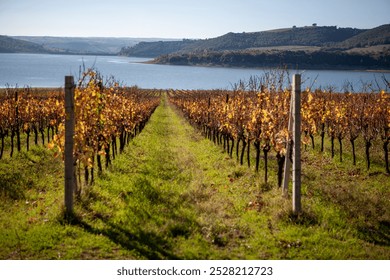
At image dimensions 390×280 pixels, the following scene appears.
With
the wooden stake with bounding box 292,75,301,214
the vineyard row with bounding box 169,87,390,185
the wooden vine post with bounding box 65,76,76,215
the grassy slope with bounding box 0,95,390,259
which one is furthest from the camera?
the vineyard row with bounding box 169,87,390,185

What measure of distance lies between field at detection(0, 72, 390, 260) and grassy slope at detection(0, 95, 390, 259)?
2cm

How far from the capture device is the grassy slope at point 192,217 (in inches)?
245

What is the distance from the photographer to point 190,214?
26.1 feet

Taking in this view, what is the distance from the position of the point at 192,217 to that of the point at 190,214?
0.20 metres

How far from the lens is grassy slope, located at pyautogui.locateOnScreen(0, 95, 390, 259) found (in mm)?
6227

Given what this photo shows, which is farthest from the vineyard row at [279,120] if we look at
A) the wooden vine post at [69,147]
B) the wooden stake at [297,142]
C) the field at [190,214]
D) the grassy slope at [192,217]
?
the wooden vine post at [69,147]

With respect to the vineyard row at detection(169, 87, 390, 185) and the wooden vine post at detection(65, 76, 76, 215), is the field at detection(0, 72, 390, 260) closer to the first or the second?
the wooden vine post at detection(65, 76, 76, 215)

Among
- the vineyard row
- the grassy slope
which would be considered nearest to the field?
the grassy slope

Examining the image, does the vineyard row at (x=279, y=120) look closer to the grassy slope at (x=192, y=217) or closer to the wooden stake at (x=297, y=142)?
the wooden stake at (x=297, y=142)

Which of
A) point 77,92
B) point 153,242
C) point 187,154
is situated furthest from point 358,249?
point 187,154

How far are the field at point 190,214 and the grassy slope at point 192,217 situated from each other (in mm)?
23

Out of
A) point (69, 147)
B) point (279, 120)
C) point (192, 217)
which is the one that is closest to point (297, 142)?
→ point (279, 120)
